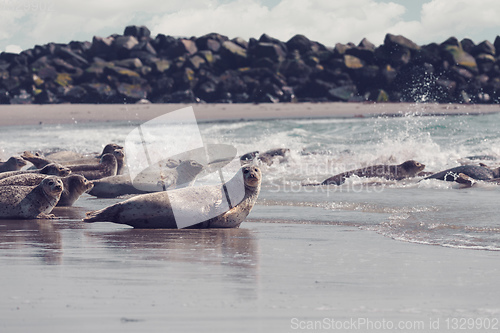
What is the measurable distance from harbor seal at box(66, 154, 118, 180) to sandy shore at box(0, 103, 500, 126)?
17.4 m

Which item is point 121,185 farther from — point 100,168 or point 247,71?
point 247,71

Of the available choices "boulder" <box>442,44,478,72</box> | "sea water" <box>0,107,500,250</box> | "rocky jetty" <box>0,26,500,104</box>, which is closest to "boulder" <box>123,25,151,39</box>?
"rocky jetty" <box>0,26,500,104</box>

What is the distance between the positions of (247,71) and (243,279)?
41279 mm

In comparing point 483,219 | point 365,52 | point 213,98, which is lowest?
point 483,219

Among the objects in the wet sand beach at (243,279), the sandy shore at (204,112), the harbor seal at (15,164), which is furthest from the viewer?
the sandy shore at (204,112)

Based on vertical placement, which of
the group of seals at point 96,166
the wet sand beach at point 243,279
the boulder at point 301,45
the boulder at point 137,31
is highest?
the boulder at point 137,31

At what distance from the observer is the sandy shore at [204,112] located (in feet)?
97.1

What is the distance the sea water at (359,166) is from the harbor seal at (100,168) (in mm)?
1365

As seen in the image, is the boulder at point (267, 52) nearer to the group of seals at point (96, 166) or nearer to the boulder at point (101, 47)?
the boulder at point (101, 47)

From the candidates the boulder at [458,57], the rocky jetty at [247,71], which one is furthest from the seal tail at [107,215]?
the boulder at [458,57]

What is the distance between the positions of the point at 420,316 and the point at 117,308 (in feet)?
4.58

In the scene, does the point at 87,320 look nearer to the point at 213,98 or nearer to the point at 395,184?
the point at 395,184

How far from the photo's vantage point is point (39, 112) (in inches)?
1281

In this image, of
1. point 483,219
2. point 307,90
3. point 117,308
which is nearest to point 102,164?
point 483,219
